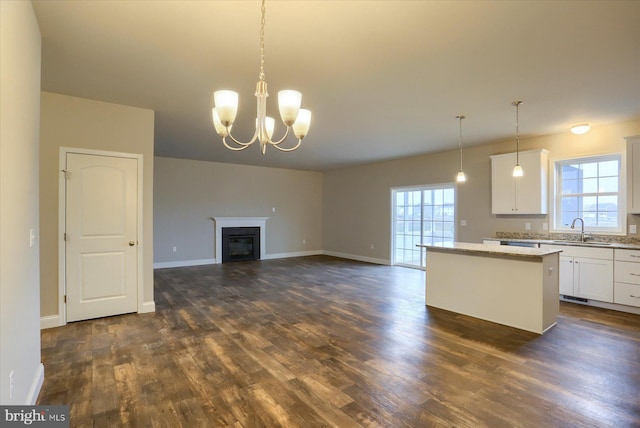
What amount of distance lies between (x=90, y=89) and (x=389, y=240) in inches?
253

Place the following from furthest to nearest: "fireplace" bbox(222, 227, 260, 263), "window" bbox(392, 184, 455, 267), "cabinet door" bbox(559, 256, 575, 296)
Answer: "fireplace" bbox(222, 227, 260, 263) → "window" bbox(392, 184, 455, 267) → "cabinet door" bbox(559, 256, 575, 296)

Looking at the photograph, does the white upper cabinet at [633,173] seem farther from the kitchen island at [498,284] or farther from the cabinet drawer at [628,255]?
the kitchen island at [498,284]

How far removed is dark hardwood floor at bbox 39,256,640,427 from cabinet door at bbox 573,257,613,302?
31cm

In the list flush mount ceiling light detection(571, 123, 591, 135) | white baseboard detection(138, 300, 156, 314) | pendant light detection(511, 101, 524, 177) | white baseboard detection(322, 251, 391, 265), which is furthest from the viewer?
white baseboard detection(322, 251, 391, 265)

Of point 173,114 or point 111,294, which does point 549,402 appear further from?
point 173,114

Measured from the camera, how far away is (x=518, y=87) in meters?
3.35

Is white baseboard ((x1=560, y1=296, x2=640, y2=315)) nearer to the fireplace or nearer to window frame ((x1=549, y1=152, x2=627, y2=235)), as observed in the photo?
window frame ((x1=549, y1=152, x2=627, y2=235))

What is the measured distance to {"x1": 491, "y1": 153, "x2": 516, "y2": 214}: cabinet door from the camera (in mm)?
5480

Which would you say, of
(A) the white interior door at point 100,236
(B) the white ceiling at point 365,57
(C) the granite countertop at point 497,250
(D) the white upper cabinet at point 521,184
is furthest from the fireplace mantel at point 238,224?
(D) the white upper cabinet at point 521,184

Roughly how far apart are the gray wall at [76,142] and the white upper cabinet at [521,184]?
555cm

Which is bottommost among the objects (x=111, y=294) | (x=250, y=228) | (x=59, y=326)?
Result: (x=59, y=326)

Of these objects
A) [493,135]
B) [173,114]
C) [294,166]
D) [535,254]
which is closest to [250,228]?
[294,166]

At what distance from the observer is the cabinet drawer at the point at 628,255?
4.13 metres

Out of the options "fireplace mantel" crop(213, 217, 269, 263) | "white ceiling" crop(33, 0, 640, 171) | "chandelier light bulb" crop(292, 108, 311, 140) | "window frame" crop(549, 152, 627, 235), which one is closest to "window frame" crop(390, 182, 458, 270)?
"window frame" crop(549, 152, 627, 235)
